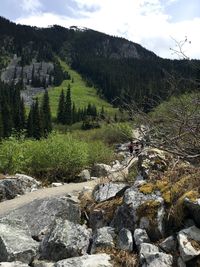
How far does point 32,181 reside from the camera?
73.5ft

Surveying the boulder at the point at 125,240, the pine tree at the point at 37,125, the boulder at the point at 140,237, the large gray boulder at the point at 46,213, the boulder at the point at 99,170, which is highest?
the boulder at the point at 140,237

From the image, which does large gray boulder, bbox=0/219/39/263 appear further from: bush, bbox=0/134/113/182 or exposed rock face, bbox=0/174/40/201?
bush, bbox=0/134/113/182

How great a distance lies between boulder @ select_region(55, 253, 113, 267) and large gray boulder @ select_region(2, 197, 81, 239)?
2.66 meters

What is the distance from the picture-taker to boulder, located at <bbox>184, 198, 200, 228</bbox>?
8.22 meters

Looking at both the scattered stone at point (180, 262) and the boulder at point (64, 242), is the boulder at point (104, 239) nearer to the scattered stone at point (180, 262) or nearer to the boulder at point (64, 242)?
the boulder at point (64, 242)

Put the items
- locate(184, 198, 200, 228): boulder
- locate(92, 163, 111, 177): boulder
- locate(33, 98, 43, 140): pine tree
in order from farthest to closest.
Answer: locate(33, 98, 43, 140): pine tree, locate(92, 163, 111, 177): boulder, locate(184, 198, 200, 228): boulder

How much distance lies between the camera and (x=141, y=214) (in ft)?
29.2

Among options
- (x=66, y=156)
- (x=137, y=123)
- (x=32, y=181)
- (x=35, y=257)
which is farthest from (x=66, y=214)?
(x=66, y=156)

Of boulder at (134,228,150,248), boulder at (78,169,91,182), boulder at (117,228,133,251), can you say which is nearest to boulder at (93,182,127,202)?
boulder at (117,228,133,251)

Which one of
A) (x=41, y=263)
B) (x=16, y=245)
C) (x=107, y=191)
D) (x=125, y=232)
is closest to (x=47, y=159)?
(x=107, y=191)

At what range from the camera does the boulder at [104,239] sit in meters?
8.62

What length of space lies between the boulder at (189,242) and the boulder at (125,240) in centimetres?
101

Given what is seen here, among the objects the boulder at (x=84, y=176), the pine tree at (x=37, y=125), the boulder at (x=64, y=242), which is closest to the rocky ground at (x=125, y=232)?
the boulder at (x=64, y=242)

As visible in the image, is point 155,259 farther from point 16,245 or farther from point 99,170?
point 99,170
